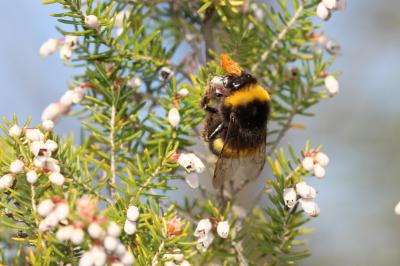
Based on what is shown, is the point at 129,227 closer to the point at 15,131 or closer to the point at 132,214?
the point at 132,214

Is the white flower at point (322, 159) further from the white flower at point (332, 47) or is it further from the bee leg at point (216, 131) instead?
the white flower at point (332, 47)

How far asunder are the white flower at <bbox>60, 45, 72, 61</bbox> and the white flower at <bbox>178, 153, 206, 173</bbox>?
543mm

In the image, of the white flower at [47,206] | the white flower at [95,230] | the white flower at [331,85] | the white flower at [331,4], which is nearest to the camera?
the white flower at [95,230]

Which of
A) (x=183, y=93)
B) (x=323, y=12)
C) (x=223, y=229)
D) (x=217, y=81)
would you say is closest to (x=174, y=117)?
(x=183, y=93)

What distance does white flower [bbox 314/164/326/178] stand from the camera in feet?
6.33

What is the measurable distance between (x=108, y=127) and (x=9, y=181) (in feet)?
1.55

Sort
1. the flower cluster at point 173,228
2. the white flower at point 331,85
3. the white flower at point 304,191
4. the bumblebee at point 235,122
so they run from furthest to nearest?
the white flower at point 331,85 → the bumblebee at point 235,122 → the white flower at point 304,191 → the flower cluster at point 173,228

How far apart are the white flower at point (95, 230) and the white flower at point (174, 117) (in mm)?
750

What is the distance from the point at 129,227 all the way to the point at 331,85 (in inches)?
40.4

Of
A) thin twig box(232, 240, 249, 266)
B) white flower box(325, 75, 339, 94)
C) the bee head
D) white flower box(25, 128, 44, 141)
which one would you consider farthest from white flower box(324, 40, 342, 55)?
white flower box(25, 128, 44, 141)

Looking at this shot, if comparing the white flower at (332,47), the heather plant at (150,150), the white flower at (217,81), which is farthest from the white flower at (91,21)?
the white flower at (332,47)

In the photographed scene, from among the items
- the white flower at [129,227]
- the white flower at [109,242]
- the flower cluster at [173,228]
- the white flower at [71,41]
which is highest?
the white flower at [71,41]

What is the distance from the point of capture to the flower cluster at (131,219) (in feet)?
5.54

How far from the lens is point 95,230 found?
1.28m
